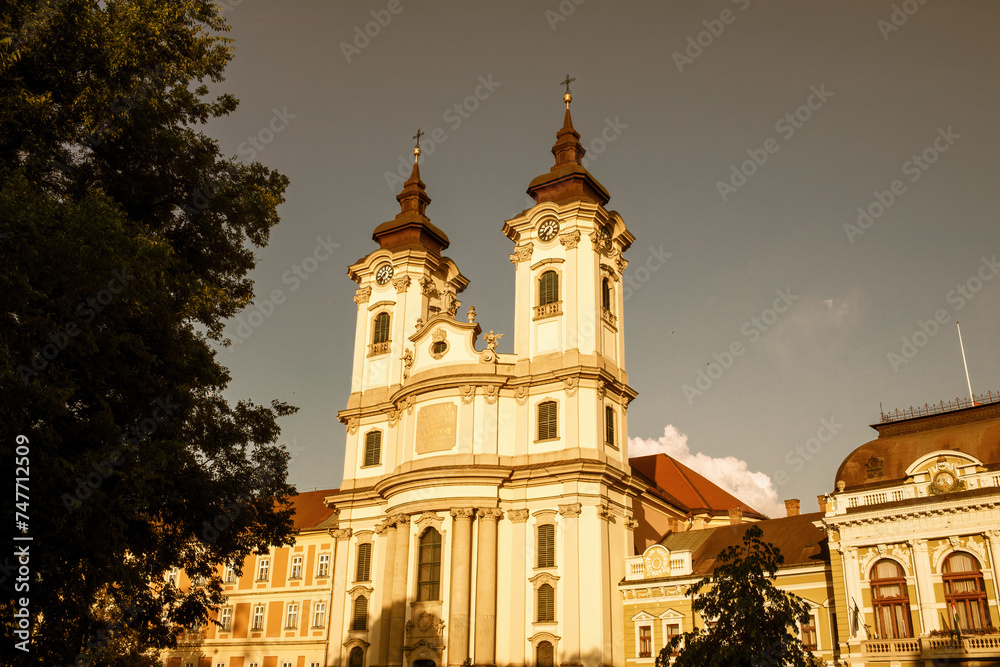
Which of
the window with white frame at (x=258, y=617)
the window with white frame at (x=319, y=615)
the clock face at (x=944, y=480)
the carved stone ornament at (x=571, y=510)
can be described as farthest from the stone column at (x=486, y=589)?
the window with white frame at (x=258, y=617)

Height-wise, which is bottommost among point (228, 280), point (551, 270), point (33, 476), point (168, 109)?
point (33, 476)

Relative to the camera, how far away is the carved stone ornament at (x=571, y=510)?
115 ft

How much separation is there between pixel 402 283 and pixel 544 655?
19.0m

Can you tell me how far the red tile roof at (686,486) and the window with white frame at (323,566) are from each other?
17385mm

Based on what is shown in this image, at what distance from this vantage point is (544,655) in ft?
110

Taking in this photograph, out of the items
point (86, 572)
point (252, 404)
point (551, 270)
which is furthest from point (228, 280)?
point (551, 270)

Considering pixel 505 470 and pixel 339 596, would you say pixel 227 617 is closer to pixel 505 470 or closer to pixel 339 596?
pixel 339 596

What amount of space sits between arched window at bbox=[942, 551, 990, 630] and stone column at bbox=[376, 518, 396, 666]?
20.7m

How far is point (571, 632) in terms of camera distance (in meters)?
33.1

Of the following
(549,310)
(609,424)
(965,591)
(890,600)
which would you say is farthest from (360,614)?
(965,591)

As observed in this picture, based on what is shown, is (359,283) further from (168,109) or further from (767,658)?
(767,658)

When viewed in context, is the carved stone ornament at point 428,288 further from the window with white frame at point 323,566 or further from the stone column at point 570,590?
the window with white frame at point 323,566

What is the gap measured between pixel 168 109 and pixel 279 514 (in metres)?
8.69

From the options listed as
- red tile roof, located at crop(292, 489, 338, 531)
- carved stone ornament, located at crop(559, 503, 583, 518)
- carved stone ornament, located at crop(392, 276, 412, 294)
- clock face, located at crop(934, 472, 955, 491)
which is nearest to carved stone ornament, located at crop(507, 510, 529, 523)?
carved stone ornament, located at crop(559, 503, 583, 518)
